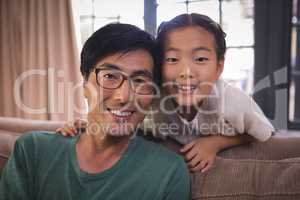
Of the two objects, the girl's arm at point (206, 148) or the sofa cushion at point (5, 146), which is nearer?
the girl's arm at point (206, 148)

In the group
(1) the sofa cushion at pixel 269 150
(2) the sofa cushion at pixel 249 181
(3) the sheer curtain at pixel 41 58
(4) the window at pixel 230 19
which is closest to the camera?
(2) the sofa cushion at pixel 249 181

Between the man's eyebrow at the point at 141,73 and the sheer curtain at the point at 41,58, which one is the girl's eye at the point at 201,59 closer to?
the man's eyebrow at the point at 141,73

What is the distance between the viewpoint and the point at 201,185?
1.08m

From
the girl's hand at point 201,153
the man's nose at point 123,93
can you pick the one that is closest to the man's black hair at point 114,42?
the man's nose at point 123,93

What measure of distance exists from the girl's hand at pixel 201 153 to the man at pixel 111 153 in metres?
0.06

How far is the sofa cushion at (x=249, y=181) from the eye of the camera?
3.35 ft

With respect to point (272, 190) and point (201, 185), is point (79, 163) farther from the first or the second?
point (272, 190)

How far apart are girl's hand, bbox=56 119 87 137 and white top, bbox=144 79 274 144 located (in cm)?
23

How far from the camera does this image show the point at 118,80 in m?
1.08

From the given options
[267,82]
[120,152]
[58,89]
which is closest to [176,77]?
[120,152]

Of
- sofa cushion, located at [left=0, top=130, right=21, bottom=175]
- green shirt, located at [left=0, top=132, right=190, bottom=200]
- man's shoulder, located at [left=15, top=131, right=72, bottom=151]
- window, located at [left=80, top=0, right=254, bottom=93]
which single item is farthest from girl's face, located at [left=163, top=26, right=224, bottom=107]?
window, located at [left=80, top=0, right=254, bottom=93]

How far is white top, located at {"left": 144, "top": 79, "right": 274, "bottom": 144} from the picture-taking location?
1.29 meters

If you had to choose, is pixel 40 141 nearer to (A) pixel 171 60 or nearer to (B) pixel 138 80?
(B) pixel 138 80

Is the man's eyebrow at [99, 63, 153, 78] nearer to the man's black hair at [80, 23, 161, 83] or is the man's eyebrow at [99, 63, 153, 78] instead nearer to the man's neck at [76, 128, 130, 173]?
the man's black hair at [80, 23, 161, 83]
